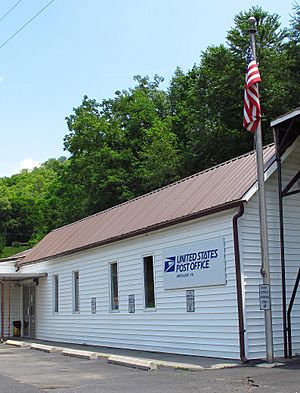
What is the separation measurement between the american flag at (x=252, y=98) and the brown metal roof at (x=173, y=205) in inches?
58.0

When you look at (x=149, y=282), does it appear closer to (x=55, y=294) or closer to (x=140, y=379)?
(x=140, y=379)

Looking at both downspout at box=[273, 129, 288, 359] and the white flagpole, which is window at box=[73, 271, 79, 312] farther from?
the white flagpole

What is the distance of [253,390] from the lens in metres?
9.17

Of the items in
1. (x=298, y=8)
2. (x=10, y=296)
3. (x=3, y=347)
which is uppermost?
(x=298, y=8)

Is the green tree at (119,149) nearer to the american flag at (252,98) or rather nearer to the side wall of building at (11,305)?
the side wall of building at (11,305)

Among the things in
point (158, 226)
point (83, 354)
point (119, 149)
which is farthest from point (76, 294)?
point (119, 149)

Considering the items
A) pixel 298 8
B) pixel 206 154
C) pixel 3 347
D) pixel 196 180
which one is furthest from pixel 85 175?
pixel 196 180

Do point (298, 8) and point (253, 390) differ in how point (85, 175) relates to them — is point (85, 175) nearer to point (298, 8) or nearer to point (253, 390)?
point (298, 8)

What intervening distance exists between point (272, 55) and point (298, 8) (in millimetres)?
4735

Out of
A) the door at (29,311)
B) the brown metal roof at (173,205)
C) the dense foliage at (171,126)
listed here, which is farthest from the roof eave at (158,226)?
the dense foliage at (171,126)

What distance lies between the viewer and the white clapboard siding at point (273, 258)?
520 inches

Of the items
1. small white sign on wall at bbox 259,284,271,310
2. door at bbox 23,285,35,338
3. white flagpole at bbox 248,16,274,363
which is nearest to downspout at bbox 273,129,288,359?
white flagpole at bbox 248,16,274,363

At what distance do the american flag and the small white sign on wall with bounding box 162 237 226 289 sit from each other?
2.94 meters

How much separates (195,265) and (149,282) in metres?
2.80
